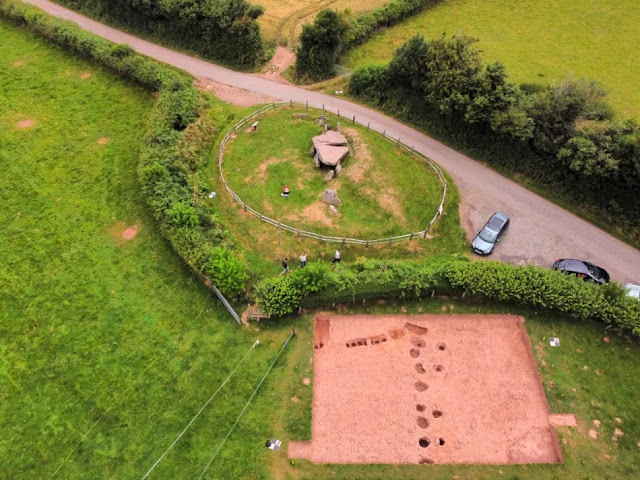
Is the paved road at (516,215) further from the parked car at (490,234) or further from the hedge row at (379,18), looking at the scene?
the hedge row at (379,18)

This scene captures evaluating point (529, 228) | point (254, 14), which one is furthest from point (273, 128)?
point (529, 228)

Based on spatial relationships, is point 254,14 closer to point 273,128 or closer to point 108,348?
point 273,128

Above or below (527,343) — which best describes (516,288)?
above

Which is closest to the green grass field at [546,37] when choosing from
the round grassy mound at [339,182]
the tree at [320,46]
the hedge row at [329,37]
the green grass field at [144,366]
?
the hedge row at [329,37]

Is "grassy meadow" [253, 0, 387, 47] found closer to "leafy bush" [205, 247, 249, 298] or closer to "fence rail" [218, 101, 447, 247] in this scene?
"fence rail" [218, 101, 447, 247]

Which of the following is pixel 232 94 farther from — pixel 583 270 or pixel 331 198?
pixel 583 270

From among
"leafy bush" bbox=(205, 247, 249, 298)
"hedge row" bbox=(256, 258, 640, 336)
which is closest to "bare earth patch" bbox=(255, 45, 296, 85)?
"leafy bush" bbox=(205, 247, 249, 298)
